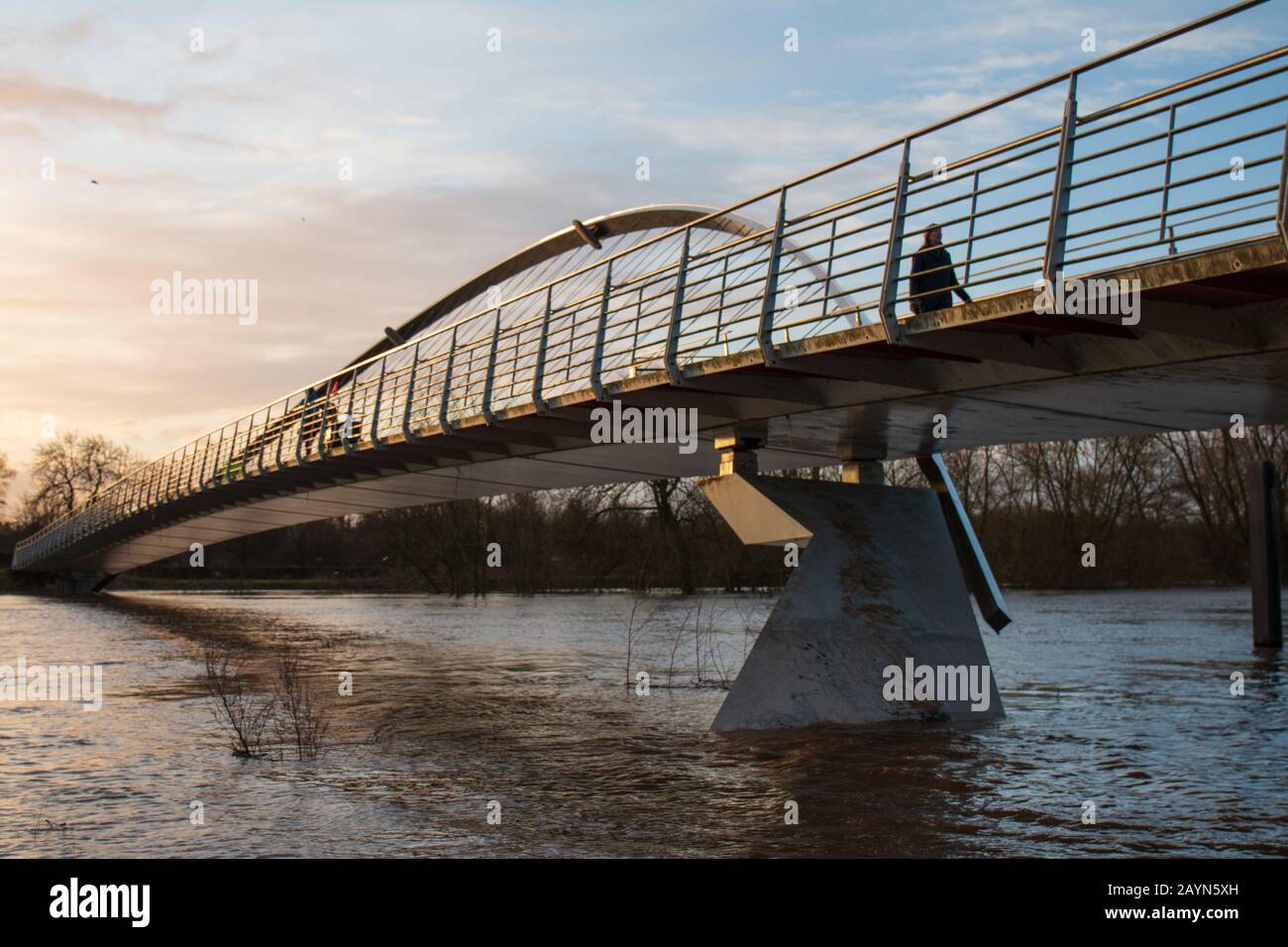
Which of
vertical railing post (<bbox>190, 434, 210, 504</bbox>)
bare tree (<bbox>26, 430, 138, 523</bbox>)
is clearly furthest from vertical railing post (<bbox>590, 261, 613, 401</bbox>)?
bare tree (<bbox>26, 430, 138, 523</bbox>)

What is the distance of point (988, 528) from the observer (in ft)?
197

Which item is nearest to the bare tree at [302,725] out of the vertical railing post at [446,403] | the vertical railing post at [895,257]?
the vertical railing post at [446,403]

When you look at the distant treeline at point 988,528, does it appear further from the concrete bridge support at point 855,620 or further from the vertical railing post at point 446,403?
the concrete bridge support at point 855,620

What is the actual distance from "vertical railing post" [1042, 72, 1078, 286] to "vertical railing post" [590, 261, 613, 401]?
21.6 ft

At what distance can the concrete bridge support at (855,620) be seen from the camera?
14680 millimetres

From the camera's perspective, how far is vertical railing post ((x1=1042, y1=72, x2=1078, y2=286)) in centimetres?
952

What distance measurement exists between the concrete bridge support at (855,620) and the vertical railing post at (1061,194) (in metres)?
6.21

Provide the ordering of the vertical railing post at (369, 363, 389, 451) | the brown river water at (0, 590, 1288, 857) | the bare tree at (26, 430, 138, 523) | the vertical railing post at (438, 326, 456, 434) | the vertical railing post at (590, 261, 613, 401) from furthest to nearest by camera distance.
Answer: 1. the bare tree at (26, 430, 138, 523)
2. the vertical railing post at (369, 363, 389, 451)
3. the vertical railing post at (438, 326, 456, 434)
4. the vertical railing post at (590, 261, 613, 401)
5. the brown river water at (0, 590, 1288, 857)

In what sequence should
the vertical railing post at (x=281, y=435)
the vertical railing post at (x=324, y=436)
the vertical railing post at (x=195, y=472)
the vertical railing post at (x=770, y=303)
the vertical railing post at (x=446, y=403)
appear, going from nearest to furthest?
1. the vertical railing post at (x=770, y=303)
2. the vertical railing post at (x=446, y=403)
3. the vertical railing post at (x=324, y=436)
4. the vertical railing post at (x=281, y=435)
5. the vertical railing post at (x=195, y=472)

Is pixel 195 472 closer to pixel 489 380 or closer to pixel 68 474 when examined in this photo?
pixel 489 380

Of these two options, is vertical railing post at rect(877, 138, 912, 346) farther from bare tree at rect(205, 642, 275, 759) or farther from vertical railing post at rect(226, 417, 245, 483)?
→ vertical railing post at rect(226, 417, 245, 483)

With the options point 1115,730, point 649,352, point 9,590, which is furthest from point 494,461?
point 9,590

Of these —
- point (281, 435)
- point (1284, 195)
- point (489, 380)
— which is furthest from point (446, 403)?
point (1284, 195)
